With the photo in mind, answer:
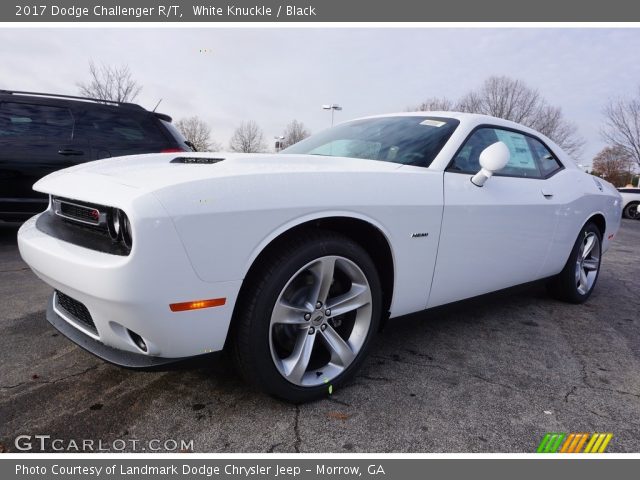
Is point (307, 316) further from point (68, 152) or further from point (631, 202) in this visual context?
point (631, 202)

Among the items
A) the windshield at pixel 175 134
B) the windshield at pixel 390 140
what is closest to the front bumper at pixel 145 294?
the windshield at pixel 390 140

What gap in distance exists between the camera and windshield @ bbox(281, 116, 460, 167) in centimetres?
246

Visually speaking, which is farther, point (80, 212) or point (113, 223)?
point (80, 212)

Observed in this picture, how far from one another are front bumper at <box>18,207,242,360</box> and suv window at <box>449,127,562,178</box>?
1.57 m

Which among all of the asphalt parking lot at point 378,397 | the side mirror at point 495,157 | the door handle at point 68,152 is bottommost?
Answer: the asphalt parking lot at point 378,397

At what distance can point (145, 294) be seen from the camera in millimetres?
1459

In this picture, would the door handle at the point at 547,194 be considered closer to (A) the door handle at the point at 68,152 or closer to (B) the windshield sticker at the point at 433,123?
(B) the windshield sticker at the point at 433,123

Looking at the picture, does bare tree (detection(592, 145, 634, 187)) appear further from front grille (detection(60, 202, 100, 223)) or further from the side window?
front grille (detection(60, 202, 100, 223))

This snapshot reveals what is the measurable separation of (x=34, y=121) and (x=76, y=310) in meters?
4.03

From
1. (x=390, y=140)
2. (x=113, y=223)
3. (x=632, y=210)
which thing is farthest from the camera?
(x=632, y=210)

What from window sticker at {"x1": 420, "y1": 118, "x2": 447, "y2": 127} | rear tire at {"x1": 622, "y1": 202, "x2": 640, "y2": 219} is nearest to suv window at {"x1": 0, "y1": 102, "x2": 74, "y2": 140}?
window sticker at {"x1": 420, "y1": 118, "x2": 447, "y2": 127}

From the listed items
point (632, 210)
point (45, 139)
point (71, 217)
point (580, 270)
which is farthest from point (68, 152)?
point (632, 210)

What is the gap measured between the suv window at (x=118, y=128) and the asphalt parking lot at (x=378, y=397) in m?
2.65

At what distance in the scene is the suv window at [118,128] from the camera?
496 centimetres
